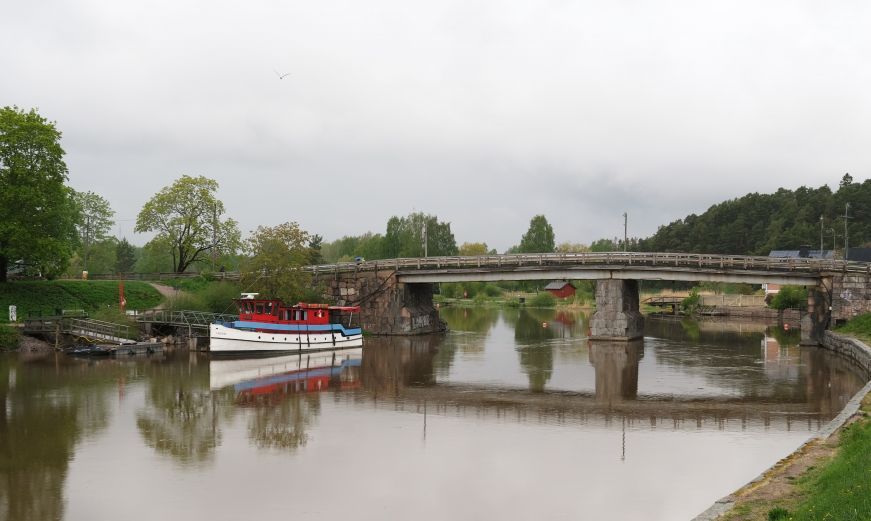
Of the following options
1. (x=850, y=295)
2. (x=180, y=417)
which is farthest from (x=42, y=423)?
(x=850, y=295)

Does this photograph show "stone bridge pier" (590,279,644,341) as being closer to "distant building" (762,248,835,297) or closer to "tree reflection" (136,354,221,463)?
"tree reflection" (136,354,221,463)

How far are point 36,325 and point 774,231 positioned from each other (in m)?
135

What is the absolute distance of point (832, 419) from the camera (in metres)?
29.3

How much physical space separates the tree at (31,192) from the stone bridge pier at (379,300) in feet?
77.5

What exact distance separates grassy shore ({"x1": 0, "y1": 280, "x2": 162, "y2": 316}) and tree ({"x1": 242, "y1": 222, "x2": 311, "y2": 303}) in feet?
37.6

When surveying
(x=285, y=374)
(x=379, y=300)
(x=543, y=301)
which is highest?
(x=379, y=300)

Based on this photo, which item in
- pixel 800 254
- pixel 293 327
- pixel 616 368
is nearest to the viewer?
pixel 616 368

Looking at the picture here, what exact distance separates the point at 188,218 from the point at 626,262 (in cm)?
4627

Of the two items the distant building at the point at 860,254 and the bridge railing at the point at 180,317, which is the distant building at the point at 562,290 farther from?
the bridge railing at the point at 180,317

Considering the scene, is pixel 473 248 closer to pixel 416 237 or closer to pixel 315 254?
pixel 416 237

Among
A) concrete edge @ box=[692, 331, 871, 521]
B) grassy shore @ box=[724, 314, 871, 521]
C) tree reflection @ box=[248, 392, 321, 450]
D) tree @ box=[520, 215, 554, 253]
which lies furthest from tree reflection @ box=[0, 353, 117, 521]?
tree @ box=[520, 215, 554, 253]

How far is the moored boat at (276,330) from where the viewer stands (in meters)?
52.0

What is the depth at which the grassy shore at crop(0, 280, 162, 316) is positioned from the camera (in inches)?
2293

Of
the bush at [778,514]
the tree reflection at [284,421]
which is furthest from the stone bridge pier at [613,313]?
the bush at [778,514]
